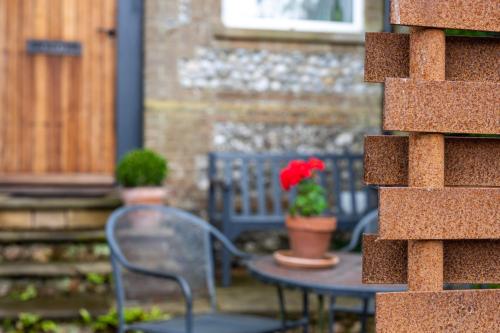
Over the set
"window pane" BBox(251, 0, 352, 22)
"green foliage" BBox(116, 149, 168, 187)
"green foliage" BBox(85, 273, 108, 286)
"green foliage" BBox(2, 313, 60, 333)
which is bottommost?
"green foliage" BBox(2, 313, 60, 333)

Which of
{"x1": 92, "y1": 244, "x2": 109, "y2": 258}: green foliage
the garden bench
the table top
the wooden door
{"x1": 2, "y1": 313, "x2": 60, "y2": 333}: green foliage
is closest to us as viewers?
the table top

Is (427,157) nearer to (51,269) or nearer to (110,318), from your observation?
(110,318)

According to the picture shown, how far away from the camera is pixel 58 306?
482 centimetres

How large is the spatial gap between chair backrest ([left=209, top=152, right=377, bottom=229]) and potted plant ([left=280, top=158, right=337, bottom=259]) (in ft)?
8.49

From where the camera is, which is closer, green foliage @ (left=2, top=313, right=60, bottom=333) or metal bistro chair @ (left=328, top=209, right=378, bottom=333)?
metal bistro chair @ (left=328, top=209, right=378, bottom=333)

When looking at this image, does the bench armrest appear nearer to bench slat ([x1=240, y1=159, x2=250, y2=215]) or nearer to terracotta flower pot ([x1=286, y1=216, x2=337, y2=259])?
bench slat ([x1=240, y1=159, x2=250, y2=215])

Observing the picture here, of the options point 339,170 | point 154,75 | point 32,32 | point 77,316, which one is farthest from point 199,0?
point 77,316

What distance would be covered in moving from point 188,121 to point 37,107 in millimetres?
1216

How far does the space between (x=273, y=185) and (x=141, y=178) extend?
1163 mm

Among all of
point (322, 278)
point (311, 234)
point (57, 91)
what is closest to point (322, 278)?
point (322, 278)

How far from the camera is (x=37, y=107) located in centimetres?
629

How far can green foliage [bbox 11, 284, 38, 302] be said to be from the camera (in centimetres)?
502

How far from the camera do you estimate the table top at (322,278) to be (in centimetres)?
271

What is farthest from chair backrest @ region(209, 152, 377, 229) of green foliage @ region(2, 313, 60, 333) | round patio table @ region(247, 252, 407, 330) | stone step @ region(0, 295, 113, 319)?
round patio table @ region(247, 252, 407, 330)
